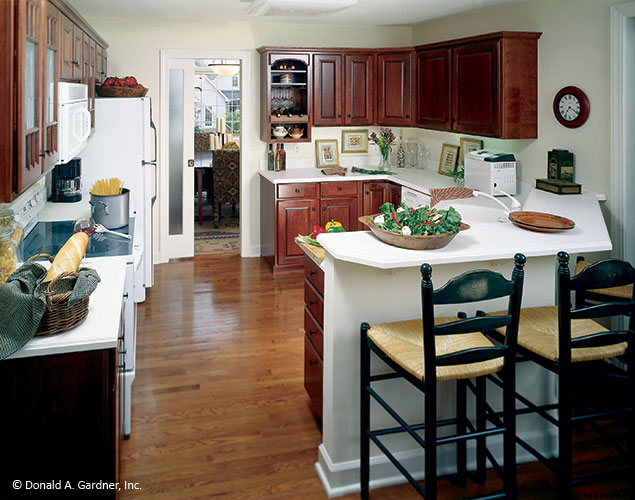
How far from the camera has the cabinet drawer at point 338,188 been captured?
6.02 metres

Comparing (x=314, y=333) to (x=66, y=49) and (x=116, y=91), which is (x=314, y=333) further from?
(x=116, y=91)

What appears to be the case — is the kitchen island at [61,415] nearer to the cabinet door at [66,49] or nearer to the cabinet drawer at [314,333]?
the cabinet drawer at [314,333]

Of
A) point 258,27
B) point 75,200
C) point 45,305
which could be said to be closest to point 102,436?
point 45,305

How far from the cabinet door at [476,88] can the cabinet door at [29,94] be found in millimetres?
3407

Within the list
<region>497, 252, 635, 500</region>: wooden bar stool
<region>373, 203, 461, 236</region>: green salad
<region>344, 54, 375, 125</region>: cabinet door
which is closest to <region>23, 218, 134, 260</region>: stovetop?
<region>373, 203, 461, 236</region>: green salad

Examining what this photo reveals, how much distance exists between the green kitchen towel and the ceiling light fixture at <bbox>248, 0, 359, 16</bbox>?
301 centimetres

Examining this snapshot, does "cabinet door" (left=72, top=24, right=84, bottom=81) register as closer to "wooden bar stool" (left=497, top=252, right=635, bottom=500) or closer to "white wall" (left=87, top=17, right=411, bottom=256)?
"white wall" (left=87, top=17, right=411, bottom=256)

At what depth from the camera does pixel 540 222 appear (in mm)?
2828

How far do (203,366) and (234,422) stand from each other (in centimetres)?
77

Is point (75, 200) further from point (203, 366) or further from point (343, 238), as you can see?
point (343, 238)

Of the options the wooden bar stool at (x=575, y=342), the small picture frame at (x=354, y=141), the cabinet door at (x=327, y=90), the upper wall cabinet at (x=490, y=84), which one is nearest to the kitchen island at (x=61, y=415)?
the wooden bar stool at (x=575, y=342)

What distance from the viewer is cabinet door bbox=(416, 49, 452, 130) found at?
5.37 meters

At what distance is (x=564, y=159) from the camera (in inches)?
163

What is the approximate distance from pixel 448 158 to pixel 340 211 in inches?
48.0
